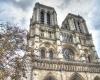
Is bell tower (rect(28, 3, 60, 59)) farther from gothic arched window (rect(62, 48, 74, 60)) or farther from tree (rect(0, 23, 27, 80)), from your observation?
tree (rect(0, 23, 27, 80))

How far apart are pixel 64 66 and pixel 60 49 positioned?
4.45 metres

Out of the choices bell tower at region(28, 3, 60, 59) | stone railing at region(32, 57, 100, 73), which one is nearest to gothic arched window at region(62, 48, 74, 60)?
bell tower at region(28, 3, 60, 59)

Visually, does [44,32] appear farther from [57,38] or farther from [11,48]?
[11,48]

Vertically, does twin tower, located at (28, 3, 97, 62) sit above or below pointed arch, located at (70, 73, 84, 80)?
above

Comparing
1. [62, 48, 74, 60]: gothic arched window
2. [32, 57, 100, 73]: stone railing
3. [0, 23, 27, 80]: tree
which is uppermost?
[62, 48, 74, 60]: gothic arched window

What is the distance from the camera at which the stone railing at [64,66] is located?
21312mm

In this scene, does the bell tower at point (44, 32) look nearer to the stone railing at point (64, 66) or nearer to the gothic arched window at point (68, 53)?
the stone railing at point (64, 66)

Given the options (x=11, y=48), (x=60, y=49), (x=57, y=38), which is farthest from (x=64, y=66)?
(x=11, y=48)

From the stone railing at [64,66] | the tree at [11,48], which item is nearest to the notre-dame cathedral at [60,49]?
the stone railing at [64,66]

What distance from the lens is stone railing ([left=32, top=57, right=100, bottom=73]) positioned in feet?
69.9

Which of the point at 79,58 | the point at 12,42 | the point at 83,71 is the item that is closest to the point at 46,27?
the point at 79,58

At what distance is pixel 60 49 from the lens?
86.4 ft

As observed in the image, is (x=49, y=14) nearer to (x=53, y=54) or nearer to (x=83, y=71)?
(x=53, y=54)

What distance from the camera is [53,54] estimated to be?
26.0 m
